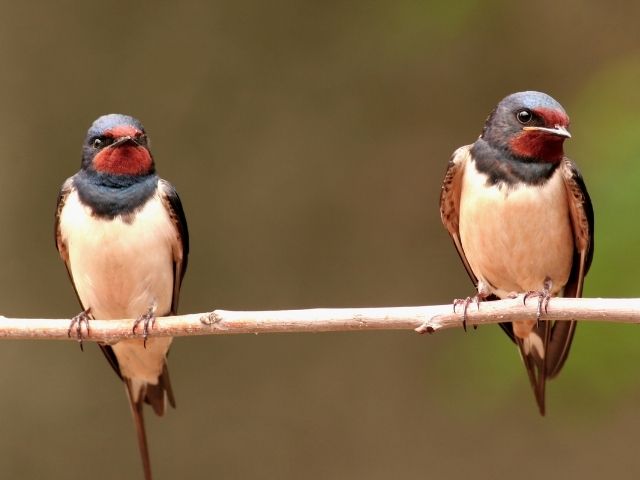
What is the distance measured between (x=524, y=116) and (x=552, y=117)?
0.38 ft

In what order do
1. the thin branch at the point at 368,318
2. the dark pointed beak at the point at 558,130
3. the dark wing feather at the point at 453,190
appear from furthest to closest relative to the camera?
1. the dark wing feather at the point at 453,190
2. the dark pointed beak at the point at 558,130
3. the thin branch at the point at 368,318

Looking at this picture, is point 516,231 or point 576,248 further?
point 576,248

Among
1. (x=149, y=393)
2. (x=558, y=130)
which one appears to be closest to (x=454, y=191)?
(x=558, y=130)

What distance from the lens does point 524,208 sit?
3699 mm

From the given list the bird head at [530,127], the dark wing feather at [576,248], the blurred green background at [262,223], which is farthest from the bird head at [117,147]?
the blurred green background at [262,223]

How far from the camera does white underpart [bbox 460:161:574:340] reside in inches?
146

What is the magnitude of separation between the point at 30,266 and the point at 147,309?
208cm

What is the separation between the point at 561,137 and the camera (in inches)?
139

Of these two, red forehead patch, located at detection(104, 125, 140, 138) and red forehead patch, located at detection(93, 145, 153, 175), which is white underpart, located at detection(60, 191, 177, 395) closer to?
red forehead patch, located at detection(93, 145, 153, 175)

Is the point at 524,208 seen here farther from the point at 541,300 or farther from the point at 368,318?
the point at 368,318

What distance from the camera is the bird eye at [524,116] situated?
142 inches

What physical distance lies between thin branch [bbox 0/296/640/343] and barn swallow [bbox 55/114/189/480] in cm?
21

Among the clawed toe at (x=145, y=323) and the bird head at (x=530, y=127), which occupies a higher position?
the bird head at (x=530, y=127)

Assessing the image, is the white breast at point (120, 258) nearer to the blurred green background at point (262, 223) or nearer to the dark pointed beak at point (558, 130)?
the dark pointed beak at point (558, 130)
